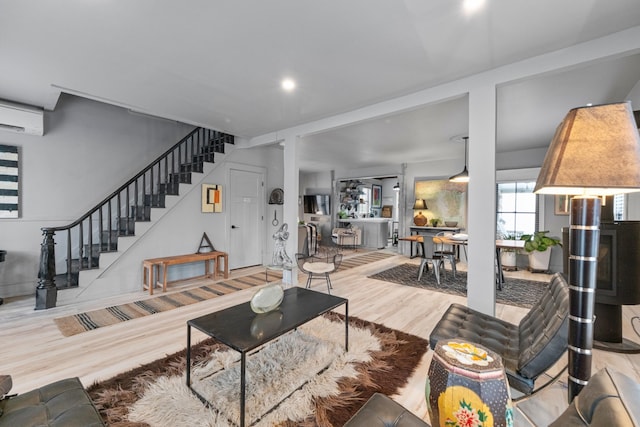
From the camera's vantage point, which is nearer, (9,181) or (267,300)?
(267,300)

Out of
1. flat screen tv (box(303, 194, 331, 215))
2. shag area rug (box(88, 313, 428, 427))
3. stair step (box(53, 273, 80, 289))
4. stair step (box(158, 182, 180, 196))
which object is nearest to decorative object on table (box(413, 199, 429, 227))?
flat screen tv (box(303, 194, 331, 215))

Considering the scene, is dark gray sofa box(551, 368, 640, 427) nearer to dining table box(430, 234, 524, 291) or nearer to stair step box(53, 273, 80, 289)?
dining table box(430, 234, 524, 291)

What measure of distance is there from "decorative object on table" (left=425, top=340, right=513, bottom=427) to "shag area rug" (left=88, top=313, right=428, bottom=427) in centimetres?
92

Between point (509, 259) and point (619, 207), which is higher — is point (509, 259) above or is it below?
below

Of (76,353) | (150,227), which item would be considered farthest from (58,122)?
(76,353)

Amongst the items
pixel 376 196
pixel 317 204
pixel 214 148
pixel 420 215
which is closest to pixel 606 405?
pixel 214 148

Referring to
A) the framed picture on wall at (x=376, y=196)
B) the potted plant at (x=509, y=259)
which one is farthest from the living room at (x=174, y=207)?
the framed picture on wall at (x=376, y=196)

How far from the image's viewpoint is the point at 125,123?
490 cm

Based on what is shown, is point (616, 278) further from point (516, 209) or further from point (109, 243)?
point (109, 243)

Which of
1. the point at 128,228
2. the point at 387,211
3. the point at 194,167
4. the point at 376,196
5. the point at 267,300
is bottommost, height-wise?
the point at 267,300

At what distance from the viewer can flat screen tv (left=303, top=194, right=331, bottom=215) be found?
9914 millimetres

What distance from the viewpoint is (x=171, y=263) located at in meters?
4.27

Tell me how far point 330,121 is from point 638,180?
3.54 m

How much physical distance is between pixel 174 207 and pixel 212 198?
699 mm
